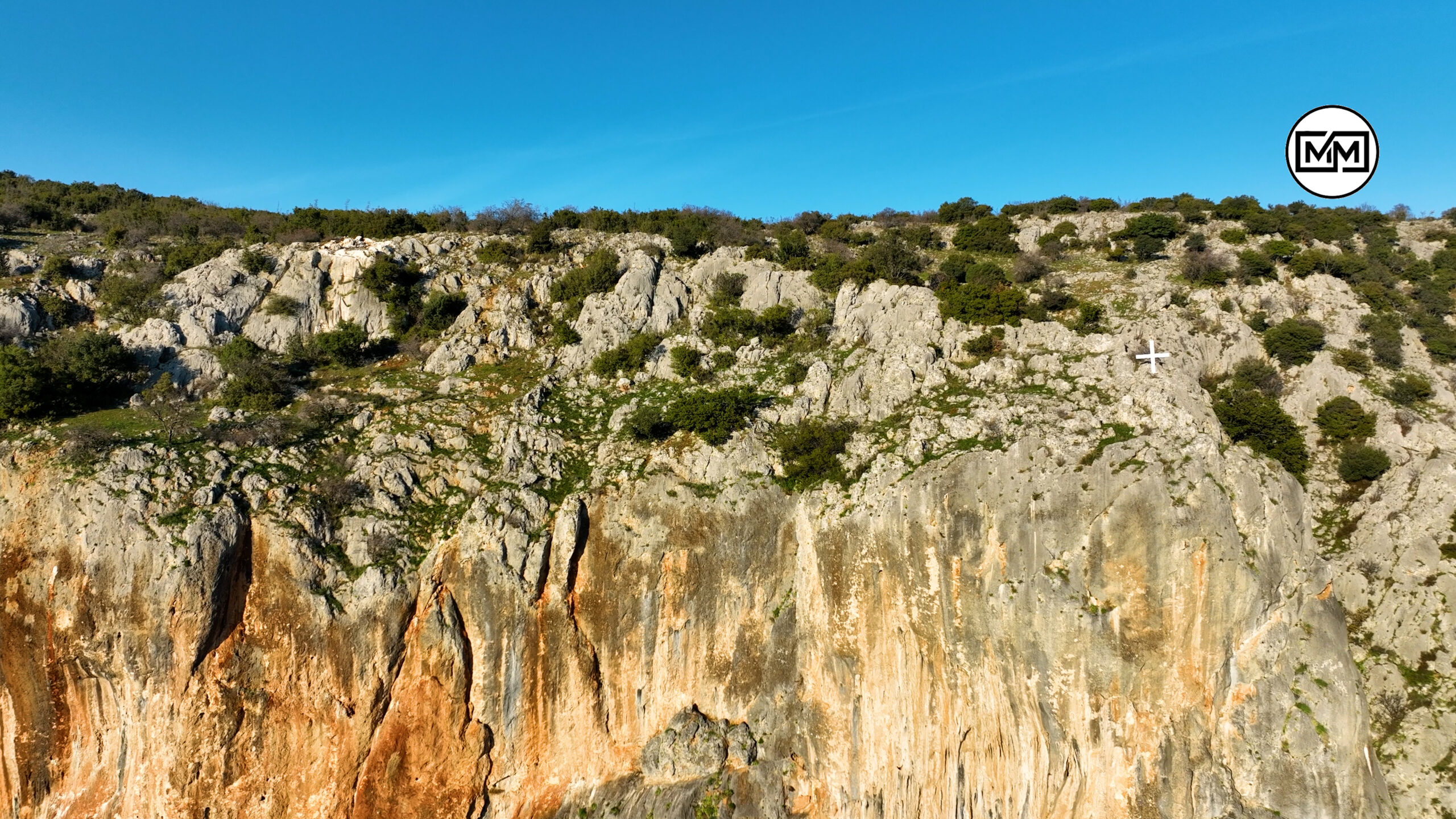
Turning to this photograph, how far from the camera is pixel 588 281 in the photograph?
3288 centimetres

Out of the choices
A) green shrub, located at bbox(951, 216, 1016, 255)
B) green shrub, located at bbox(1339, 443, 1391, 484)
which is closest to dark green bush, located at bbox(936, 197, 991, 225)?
green shrub, located at bbox(951, 216, 1016, 255)

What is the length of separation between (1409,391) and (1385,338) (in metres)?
3.33

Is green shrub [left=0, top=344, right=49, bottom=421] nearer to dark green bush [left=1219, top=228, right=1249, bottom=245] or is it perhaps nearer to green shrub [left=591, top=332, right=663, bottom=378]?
green shrub [left=591, top=332, right=663, bottom=378]

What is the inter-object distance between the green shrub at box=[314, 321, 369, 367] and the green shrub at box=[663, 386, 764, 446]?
624 inches

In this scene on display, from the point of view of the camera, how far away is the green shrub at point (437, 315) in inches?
1239

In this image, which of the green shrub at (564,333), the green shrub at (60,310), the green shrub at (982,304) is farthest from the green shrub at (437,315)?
the green shrub at (982,304)

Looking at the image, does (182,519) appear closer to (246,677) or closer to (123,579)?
(123,579)

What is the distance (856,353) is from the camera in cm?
2742

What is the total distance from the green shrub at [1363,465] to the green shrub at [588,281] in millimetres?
29976

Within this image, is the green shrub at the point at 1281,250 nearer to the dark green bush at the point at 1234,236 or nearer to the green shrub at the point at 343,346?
the dark green bush at the point at 1234,236

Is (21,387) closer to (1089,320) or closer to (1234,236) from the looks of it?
(1089,320)

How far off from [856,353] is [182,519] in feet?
79.9

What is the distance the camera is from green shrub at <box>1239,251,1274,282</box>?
3091 cm

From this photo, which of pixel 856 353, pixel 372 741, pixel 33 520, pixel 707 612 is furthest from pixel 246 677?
pixel 856 353
